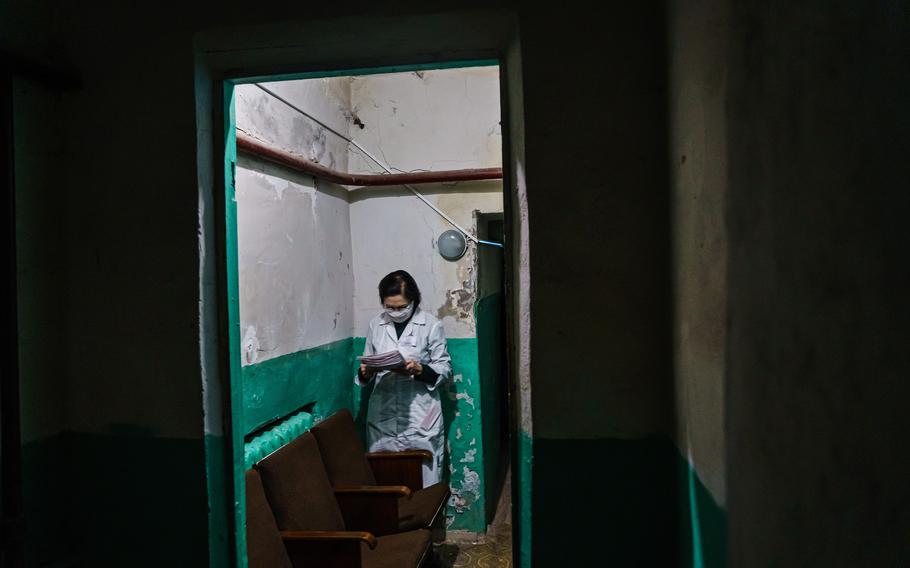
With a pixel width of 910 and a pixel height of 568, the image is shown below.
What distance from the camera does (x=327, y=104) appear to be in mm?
3793

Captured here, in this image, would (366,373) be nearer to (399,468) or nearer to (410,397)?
(410,397)

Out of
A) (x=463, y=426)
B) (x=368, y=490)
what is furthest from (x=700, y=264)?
(x=463, y=426)

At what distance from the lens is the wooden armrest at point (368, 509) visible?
9.80 ft

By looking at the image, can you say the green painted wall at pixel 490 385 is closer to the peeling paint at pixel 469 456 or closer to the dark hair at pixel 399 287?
the peeling paint at pixel 469 456

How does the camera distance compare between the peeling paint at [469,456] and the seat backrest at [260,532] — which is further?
the peeling paint at [469,456]

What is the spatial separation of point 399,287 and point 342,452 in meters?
1.05

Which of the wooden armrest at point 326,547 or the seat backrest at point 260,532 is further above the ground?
the seat backrest at point 260,532

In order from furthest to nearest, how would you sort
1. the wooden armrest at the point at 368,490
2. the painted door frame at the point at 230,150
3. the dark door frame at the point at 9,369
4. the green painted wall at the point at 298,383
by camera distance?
the wooden armrest at the point at 368,490
the green painted wall at the point at 298,383
the painted door frame at the point at 230,150
the dark door frame at the point at 9,369

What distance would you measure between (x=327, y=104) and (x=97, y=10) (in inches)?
89.1

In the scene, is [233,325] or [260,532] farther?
[260,532]

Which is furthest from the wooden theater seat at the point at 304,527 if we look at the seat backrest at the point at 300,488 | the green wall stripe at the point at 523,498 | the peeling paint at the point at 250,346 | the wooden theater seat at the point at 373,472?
the green wall stripe at the point at 523,498

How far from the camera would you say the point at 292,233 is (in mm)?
3262

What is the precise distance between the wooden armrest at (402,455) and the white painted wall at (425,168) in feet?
2.82

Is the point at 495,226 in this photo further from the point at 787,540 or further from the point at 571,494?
the point at 787,540
